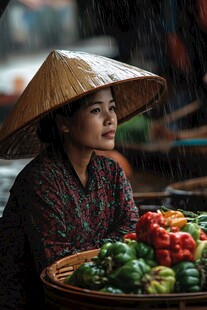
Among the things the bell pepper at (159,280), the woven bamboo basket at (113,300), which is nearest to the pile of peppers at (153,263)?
the bell pepper at (159,280)

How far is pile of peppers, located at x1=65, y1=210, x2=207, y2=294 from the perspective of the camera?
3.29 meters

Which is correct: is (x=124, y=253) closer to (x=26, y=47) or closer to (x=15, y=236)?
(x=15, y=236)

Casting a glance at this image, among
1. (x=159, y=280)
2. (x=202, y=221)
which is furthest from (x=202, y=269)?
(x=202, y=221)

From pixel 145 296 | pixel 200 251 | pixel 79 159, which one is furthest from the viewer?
pixel 79 159

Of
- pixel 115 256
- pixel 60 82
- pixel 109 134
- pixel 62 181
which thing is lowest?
pixel 115 256

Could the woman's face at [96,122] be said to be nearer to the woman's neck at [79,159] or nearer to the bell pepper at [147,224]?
the woman's neck at [79,159]

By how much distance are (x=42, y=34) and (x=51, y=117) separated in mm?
9875

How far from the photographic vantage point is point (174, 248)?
3.44 m

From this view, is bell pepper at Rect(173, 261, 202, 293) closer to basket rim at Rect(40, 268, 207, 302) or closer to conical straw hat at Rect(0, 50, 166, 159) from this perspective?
basket rim at Rect(40, 268, 207, 302)

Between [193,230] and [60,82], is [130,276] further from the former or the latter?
[60,82]

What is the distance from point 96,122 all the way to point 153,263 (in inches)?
48.2

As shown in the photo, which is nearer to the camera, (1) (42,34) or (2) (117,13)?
(2) (117,13)

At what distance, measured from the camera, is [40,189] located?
4.31 m

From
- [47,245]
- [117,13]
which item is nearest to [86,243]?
[47,245]
